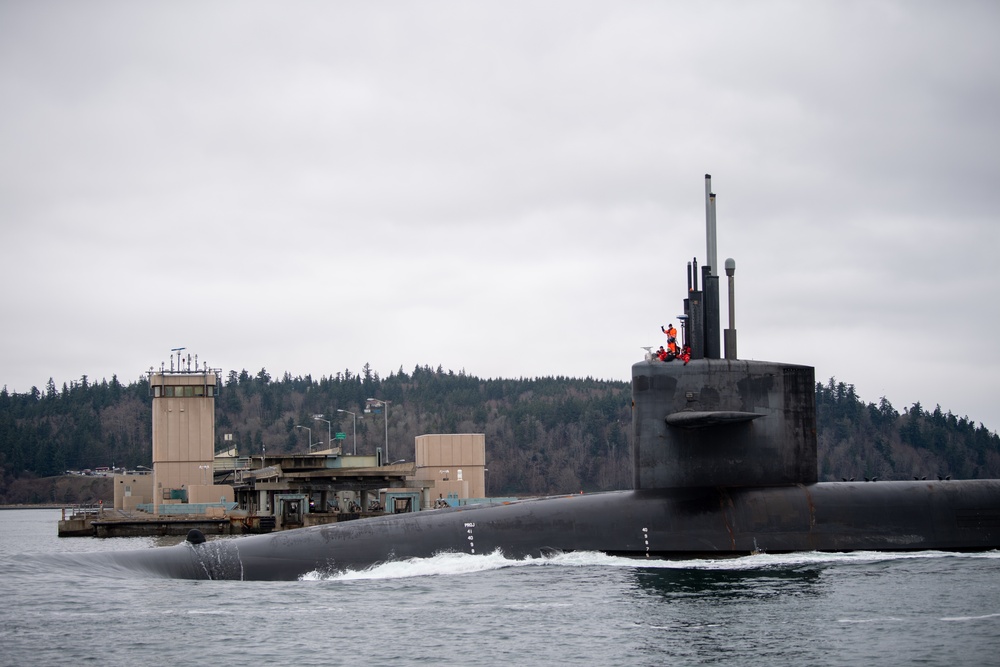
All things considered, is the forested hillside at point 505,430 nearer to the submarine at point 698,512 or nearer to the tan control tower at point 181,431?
the tan control tower at point 181,431

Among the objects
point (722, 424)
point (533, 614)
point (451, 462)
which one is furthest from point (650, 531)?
point (451, 462)

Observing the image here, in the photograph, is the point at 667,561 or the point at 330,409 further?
the point at 330,409

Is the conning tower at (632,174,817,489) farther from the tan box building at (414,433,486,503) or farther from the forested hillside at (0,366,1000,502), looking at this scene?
the forested hillside at (0,366,1000,502)

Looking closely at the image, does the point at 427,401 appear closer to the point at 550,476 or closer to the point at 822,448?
the point at 550,476

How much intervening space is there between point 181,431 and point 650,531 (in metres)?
52.9

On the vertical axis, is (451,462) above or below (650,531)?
above

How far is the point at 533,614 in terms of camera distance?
21.9 meters

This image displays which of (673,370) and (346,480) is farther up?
(673,370)

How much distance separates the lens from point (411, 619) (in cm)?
2173

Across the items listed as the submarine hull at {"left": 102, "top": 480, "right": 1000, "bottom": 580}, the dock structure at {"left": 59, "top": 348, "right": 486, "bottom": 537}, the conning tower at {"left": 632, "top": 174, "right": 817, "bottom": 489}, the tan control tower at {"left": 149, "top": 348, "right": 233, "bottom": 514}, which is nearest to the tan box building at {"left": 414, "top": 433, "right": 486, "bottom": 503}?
the dock structure at {"left": 59, "top": 348, "right": 486, "bottom": 537}

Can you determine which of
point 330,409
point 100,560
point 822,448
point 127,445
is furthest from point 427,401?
point 100,560

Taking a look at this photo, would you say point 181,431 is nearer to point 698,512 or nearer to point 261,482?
point 261,482

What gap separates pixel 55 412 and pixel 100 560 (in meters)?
184

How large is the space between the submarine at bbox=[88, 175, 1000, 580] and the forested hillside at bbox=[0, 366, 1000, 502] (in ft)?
261
